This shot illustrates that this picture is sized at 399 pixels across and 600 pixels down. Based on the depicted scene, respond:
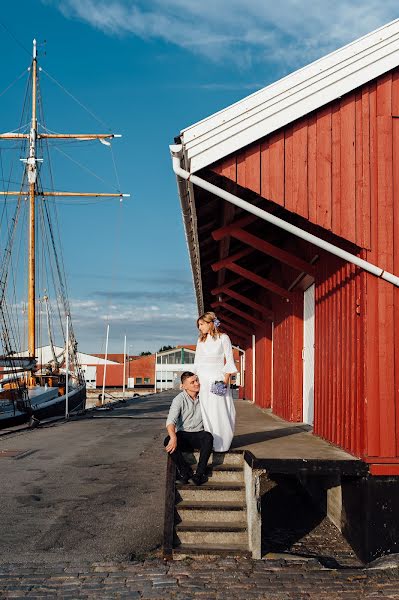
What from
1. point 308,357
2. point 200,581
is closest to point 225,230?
point 308,357

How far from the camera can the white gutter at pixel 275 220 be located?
670cm

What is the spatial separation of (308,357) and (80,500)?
15.5 ft

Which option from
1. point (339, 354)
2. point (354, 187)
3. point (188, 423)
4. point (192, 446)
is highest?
point (354, 187)

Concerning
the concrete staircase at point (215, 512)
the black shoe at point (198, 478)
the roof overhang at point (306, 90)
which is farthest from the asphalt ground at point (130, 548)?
the roof overhang at point (306, 90)

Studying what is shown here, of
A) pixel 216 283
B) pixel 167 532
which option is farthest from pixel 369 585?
pixel 216 283

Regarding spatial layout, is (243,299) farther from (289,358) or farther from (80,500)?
(80,500)

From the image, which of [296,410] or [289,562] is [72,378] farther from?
[289,562]

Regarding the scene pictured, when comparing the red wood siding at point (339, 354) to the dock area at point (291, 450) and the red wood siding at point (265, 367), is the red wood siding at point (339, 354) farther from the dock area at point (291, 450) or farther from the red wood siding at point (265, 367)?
the red wood siding at point (265, 367)

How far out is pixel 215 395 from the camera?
24.4ft

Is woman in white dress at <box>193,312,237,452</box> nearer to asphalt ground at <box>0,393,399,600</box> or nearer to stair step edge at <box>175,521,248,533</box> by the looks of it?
stair step edge at <box>175,521,248,533</box>

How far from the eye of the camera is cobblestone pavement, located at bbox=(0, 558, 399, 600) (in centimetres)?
492

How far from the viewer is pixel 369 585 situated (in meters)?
5.15

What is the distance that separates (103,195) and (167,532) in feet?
137

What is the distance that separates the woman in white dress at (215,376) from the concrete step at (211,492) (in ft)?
1.84
